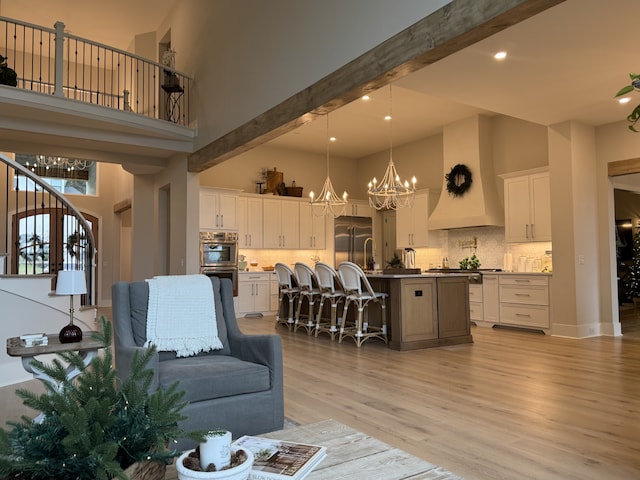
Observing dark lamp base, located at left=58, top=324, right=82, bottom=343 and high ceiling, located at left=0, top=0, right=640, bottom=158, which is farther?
high ceiling, located at left=0, top=0, right=640, bottom=158

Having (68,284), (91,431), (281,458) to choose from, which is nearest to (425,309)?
(68,284)

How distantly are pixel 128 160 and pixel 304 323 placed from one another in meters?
4.12

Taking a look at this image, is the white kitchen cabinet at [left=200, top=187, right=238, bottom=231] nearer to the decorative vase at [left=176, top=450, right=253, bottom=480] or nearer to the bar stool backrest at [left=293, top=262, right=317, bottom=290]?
the bar stool backrest at [left=293, top=262, right=317, bottom=290]

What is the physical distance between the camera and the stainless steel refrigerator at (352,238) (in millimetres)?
11070

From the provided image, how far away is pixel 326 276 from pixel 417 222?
11.9 feet

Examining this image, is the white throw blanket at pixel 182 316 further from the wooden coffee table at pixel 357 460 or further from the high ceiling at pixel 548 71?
the high ceiling at pixel 548 71

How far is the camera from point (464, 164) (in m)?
8.80

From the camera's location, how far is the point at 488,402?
11.8ft

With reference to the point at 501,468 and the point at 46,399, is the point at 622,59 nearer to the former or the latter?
the point at 501,468

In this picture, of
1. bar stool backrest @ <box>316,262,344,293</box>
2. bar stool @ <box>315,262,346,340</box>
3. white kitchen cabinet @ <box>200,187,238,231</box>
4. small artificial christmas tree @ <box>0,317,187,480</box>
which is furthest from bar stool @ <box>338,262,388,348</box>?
small artificial christmas tree @ <box>0,317,187,480</box>

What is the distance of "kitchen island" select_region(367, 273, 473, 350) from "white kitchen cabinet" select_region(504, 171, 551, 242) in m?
1.94

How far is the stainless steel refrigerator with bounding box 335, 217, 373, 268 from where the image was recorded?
1107 centimetres

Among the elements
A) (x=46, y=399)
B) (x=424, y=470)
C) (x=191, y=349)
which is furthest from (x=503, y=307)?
(x=46, y=399)

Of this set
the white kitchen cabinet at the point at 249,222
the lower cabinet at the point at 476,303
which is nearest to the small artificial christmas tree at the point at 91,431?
the lower cabinet at the point at 476,303
